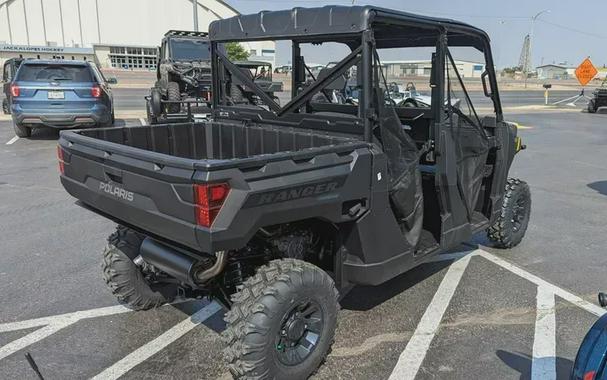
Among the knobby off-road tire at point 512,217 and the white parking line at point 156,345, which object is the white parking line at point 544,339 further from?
the white parking line at point 156,345

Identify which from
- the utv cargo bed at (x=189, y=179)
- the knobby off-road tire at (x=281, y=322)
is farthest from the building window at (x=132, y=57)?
the knobby off-road tire at (x=281, y=322)

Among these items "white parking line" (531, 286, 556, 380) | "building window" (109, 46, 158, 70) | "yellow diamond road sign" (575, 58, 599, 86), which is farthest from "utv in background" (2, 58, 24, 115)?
"building window" (109, 46, 158, 70)

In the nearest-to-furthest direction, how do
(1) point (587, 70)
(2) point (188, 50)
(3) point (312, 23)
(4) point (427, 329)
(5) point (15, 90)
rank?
(3) point (312, 23), (4) point (427, 329), (5) point (15, 90), (2) point (188, 50), (1) point (587, 70)

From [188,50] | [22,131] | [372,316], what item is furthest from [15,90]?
[372,316]

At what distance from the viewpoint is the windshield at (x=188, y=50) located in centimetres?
1441

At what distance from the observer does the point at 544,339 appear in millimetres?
3719

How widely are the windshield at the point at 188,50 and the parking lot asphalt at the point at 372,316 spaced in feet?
28.7

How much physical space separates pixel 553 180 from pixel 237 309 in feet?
25.2

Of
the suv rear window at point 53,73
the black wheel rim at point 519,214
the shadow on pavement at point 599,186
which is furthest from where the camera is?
the suv rear window at point 53,73

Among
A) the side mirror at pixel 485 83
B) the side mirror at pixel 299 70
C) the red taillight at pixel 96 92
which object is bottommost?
the red taillight at pixel 96 92

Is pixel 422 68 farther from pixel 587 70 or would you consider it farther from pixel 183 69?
pixel 587 70

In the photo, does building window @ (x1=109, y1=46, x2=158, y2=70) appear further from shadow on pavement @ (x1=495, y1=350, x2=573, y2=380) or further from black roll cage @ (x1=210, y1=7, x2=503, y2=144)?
shadow on pavement @ (x1=495, y1=350, x2=573, y2=380)

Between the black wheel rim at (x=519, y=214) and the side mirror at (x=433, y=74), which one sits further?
the black wheel rim at (x=519, y=214)

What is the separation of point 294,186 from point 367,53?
39.2 inches
